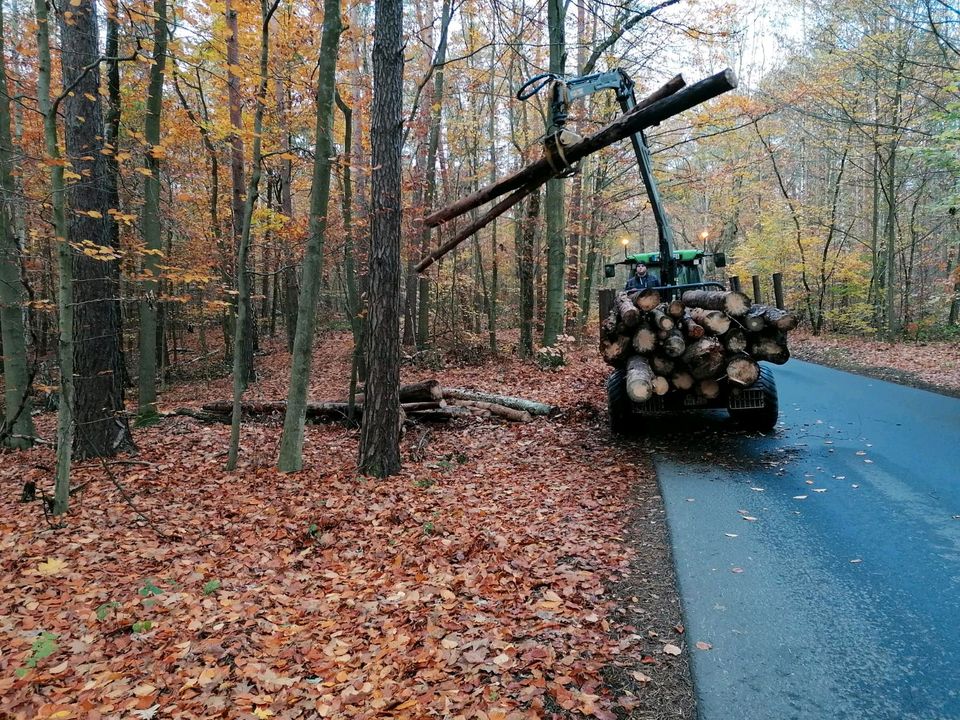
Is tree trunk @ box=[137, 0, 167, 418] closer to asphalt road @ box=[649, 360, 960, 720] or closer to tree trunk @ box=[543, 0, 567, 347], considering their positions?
tree trunk @ box=[543, 0, 567, 347]

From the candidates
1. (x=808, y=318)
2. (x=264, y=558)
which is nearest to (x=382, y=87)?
(x=264, y=558)

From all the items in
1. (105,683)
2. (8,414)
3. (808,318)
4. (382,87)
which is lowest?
(105,683)

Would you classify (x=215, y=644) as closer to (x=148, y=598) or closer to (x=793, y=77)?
(x=148, y=598)

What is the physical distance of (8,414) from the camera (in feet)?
27.8

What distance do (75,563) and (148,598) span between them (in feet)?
3.96

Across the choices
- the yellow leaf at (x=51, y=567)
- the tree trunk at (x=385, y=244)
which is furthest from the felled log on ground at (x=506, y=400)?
the yellow leaf at (x=51, y=567)

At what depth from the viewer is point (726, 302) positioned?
25.4 feet

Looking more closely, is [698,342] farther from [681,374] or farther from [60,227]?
[60,227]

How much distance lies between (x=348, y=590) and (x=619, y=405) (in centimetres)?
482

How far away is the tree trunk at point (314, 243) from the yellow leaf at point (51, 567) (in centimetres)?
275

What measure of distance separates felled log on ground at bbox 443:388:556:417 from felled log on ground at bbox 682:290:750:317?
10.0ft

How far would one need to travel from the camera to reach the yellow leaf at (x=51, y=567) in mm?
4812

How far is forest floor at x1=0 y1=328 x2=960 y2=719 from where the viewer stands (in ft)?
10.5

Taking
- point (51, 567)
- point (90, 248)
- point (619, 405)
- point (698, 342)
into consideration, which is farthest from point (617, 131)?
point (90, 248)
